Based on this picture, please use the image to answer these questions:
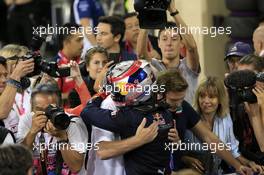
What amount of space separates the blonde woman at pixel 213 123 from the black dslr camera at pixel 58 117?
125 centimetres

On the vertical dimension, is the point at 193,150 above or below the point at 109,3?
below

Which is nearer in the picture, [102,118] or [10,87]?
[102,118]

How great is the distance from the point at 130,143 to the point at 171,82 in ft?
3.09

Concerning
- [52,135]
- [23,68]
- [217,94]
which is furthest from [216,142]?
[23,68]

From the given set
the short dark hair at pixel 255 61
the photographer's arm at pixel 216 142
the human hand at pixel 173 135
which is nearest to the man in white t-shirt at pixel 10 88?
the human hand at pixel 173 135

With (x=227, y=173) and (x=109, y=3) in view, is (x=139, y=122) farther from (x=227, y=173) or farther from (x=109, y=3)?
(x=109, y=3)

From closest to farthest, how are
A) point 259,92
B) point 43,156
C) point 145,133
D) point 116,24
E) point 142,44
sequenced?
point 145,133, point 43,156, point 259,92, point 142,44, point 116,24

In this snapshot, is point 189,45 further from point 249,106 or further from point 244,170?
point 244,170

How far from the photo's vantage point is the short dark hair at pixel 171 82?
6.77 meters

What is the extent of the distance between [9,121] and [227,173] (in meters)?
1.87

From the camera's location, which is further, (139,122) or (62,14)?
(62,14)

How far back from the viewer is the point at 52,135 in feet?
21.4

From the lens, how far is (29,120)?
683 cm

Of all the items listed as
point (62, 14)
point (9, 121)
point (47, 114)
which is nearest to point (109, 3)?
point (62, 14)
